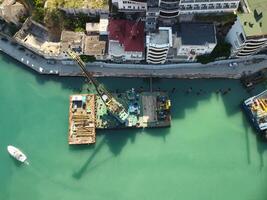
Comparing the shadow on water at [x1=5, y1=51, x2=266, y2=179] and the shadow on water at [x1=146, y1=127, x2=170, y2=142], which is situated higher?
the shadow on water at [x1=5, y1=51, x2=266, y2=179]

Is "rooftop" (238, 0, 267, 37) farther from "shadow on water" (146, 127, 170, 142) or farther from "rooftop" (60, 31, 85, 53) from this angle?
"rooftop" (60, 31, 85, 53)

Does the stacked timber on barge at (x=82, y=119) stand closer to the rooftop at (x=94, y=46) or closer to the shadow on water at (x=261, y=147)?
the rooftop at (x=94, y=46)

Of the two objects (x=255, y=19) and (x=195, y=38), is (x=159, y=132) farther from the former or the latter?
(x=255, y=19)

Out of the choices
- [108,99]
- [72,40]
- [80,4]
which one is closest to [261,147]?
[108,99]

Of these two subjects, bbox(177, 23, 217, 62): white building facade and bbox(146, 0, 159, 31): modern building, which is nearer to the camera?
bbox(146, 0, 159, 31): modern building

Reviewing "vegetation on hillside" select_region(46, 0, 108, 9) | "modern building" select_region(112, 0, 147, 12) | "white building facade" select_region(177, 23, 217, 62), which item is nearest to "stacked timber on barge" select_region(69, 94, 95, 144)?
"vegetation on hillside" select_region(46, 0, 108, 9)

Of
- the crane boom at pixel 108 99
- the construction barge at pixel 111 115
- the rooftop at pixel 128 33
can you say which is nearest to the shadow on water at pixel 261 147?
the construction barge at pixel 111 115

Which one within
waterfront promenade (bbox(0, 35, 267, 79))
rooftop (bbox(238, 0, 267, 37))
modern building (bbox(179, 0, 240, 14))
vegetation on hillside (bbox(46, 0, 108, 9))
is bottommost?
waterfront promenade (bbox(0, 35, 267, 79))
